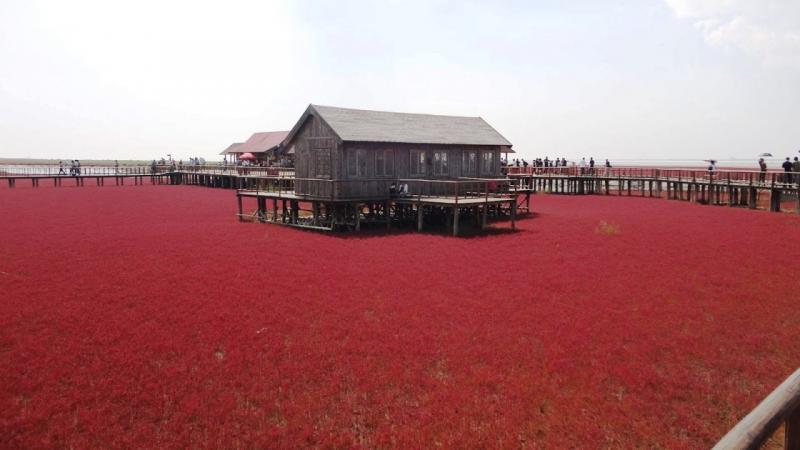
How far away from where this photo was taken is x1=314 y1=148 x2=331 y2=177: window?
28.5m

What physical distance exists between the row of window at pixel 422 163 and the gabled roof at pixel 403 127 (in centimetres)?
86

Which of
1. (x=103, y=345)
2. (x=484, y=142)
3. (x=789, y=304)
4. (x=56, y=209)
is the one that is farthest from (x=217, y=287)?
(x=56, y=209)

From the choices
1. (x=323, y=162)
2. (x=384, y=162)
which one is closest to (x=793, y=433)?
(x=323, y=162)

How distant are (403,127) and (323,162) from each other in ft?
18.0

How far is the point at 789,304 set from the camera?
47.8 feet

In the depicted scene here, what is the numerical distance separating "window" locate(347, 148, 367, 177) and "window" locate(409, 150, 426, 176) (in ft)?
10.1

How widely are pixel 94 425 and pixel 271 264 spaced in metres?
11.6

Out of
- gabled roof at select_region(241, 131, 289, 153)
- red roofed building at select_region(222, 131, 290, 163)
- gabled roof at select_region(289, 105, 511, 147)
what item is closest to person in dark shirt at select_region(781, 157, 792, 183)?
gabled roof at select_region(289, 105, 511, 147)

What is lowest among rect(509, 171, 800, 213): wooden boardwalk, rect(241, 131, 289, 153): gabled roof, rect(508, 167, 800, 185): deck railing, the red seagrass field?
the red seagrass field

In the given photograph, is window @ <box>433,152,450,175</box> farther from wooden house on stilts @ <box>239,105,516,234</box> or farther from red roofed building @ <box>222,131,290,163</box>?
Result: red roofed building @ <box>222,131,290,163</box>

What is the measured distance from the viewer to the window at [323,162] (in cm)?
2847

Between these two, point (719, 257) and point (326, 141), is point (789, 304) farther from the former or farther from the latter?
point (326, 141)

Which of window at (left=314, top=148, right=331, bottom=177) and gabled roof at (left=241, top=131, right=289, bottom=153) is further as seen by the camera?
gabled roof at (left=241, top=131, right=289, bottom=153)

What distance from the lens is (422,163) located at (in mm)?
31344
